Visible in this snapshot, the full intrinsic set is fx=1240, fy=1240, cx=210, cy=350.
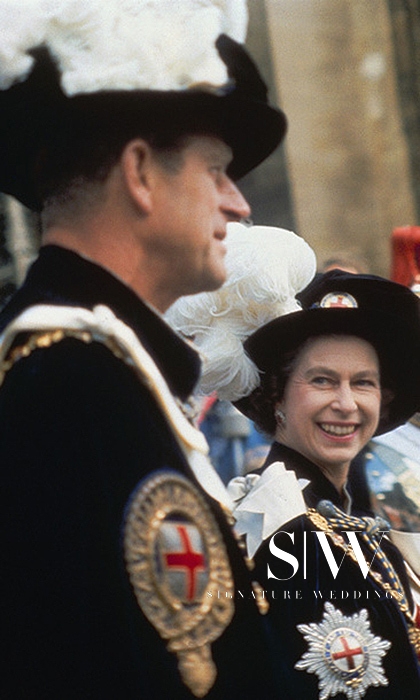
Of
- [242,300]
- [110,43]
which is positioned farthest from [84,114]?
[242,300]

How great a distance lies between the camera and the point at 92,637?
1728 mm

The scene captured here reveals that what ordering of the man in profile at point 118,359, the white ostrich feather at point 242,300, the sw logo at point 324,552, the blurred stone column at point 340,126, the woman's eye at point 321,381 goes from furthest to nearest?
the blurred stone column at point 340,126, the woman's eye at point 321,381, the white ostrich feather at point 242,300, the sw logo at point 324,552, the man in profile at point 118,359

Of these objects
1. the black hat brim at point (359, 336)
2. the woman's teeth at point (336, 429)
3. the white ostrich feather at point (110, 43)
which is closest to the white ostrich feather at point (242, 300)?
the black hat brim at point (359, 336)

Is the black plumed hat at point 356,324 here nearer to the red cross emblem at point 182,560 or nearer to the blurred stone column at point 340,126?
the red cross emblem at point 182,560

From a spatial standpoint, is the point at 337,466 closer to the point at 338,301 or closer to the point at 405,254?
the point at 338,301

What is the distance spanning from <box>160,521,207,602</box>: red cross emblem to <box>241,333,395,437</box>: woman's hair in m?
1.73

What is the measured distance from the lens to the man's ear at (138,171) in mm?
1998

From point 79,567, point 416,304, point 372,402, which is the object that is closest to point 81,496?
point 79,567

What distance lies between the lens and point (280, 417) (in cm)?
356

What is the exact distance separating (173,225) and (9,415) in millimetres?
452

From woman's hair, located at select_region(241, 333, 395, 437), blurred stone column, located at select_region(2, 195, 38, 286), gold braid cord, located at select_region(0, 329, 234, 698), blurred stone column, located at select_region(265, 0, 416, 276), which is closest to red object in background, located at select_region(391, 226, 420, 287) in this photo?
woman's hair, located at select_region(241, 333, 395, 437)

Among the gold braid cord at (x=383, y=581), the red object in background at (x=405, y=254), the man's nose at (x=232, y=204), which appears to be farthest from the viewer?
the red object in background at (x=405, y=254)

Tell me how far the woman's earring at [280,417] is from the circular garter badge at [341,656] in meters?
0.64

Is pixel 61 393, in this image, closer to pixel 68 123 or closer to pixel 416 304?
pixel 68 123
